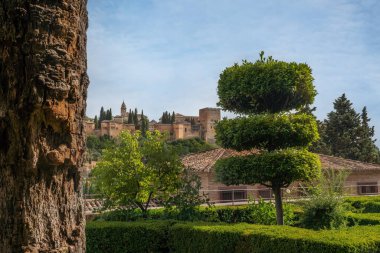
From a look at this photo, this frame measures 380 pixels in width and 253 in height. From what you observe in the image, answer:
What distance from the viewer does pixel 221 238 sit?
32.0 ft

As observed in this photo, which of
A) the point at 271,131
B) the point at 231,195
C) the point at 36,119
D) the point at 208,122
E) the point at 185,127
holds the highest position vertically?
the point at 208,122

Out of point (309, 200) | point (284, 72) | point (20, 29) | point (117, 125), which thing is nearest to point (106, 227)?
point (309, 200)

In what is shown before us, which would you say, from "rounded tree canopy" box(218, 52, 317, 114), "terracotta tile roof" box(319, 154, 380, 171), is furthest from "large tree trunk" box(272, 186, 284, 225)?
"terracotta tile roof" box(319, 154, 380, 171)

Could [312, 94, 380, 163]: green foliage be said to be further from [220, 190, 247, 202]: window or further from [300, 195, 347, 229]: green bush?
[300, 195, 347, 229]: green bush

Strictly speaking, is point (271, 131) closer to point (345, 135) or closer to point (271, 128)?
point (271, 128)

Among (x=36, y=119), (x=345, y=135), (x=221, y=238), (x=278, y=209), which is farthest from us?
(x=345, y=135)

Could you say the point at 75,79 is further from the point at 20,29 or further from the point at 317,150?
the point at 317,150

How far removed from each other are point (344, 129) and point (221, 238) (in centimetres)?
3177

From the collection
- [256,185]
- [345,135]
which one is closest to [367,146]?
[345,135]

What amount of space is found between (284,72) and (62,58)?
1070 centimetres

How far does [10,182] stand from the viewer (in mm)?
3727

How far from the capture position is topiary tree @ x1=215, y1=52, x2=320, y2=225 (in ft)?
43.0

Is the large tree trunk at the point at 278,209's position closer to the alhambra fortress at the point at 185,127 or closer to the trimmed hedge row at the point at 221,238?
the trimmed hedge row at the point at 221,238

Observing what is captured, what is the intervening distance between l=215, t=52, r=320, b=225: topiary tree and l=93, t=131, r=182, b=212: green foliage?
5.53 feet
